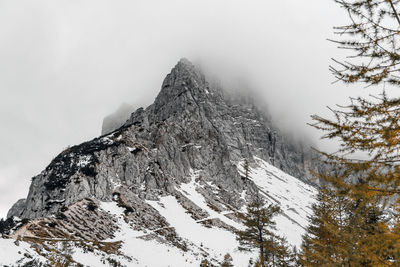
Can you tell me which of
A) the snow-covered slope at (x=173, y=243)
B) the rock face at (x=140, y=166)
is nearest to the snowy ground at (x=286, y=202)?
the snow-covered slope at (x=173, y=243)

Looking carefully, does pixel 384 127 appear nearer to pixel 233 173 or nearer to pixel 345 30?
pixel 345 30

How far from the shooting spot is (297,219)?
9475 cm

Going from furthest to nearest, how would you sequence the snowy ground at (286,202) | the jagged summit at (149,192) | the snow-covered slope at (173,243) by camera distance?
the snowy ground at (286,202), the jagged summit at (149,192), the snow-covered slope at (173,243)

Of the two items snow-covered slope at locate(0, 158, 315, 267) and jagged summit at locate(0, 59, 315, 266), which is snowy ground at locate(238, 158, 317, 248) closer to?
snow-covered slope at locate(0, 158, 315, 267)

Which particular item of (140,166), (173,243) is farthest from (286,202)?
(173,243)

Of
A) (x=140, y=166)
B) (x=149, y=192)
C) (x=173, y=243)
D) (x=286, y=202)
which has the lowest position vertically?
(x=173, y=243)

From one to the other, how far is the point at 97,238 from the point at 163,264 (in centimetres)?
1072

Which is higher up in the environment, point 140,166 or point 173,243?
point 140,166

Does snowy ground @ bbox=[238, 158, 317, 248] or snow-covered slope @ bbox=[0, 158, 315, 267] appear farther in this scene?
snowy ground @ bbox=[238, 158, 317, 248]

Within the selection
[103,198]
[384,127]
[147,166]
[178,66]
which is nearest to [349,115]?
[384,127]

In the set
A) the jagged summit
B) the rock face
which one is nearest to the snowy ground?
the jagged summit

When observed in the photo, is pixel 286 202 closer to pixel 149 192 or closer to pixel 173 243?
pixel 149 192

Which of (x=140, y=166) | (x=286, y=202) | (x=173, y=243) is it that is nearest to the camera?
(x=173, y=243)

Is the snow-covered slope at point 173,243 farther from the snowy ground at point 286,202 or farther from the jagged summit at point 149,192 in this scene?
the snowy ground at point 286,202
